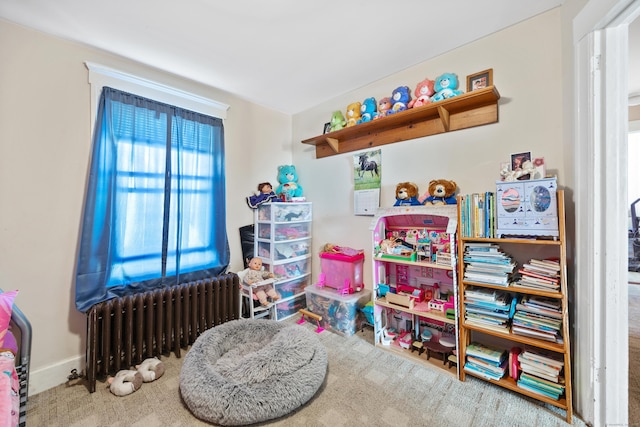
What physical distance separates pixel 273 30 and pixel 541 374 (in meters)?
2.77

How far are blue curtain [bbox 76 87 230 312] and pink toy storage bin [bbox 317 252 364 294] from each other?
1.01 m

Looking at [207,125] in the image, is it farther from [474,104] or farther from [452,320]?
[452,320]

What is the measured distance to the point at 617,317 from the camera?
1.33 meters

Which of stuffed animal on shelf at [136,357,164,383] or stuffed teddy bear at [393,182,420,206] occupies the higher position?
stuffed teddy bear at [393,182,420,206]

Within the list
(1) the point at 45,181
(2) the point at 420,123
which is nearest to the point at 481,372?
(2) the point at 420,123

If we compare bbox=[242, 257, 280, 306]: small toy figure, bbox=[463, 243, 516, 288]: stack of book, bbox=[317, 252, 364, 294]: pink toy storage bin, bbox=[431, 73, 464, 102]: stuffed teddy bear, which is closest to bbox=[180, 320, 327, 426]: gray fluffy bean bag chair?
bbox=[242, 257, 280, 306]: small toy figure

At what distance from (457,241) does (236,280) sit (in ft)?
6.29

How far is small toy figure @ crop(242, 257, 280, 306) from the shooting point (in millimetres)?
2575

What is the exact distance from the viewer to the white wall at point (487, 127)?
5.64ft

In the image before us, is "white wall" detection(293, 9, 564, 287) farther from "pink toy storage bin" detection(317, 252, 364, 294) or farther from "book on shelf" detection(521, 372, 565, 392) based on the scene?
"book on shelf" detection(521, 372, 565, 392)

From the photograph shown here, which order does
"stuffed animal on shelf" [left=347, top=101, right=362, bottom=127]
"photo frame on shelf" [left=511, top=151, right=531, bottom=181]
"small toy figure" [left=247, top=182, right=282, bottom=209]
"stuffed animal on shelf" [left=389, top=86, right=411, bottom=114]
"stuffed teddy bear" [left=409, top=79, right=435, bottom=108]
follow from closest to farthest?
"photo frame on shelf" [left=511, top=151, right=531, bottom=181], "stuffed teddy bear" [left=409, top=79, right=435, bottom=108], "stuffed animal on shelf" [left=389, top=86, right=411, bottom=114], "stuffed animal on shelf" [left=347, top=101, right=362, bottom=127], "small toy figure" [left=247, top=182, right=282, bottom=209]

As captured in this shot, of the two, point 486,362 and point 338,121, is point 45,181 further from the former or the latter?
point 486,362

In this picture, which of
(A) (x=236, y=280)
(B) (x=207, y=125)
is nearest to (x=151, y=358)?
(A) (x=236, y=280)

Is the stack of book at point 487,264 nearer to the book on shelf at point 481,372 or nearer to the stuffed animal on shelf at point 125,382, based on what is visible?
the book on shelf at point 481,372
